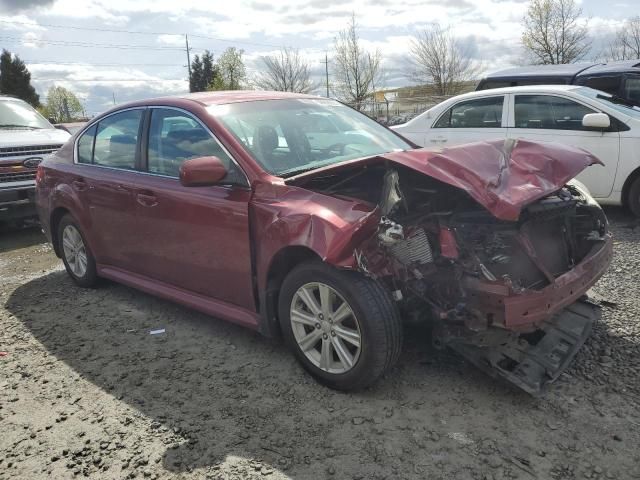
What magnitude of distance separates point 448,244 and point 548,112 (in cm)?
486

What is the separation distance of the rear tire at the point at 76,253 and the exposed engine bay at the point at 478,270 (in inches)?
107

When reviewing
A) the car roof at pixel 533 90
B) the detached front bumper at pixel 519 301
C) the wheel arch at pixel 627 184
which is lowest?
the detached front bumper at pixel 519 301

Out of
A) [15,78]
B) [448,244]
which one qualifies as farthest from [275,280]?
[15,78]

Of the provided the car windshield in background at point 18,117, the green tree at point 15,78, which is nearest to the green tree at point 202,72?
the green tree at point 15,78

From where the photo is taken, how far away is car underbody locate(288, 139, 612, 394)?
2887mm

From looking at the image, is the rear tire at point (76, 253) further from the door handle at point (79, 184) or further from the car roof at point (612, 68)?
the car roof at point (612, 68)

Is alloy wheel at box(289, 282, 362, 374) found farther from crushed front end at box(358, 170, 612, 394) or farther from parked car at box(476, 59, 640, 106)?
parked car at box(476, 59, 640, 106)

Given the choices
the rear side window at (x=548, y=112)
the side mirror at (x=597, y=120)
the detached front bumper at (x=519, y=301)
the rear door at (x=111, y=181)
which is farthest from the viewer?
the rear side window at (x=548, y=112)

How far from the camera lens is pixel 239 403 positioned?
125 inches

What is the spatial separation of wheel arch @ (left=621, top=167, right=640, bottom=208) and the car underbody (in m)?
3.59

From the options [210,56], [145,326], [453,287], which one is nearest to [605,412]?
[453,287]

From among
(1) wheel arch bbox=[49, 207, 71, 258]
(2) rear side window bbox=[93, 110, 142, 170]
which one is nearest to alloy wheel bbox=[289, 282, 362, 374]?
(2) rear side window bbox=[93, 110, 142, 170]

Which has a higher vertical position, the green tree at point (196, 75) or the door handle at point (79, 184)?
the green tree at point (196, 75)

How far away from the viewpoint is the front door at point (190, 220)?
352 centimetres
